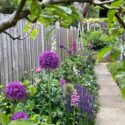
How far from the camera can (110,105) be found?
833 centimetres

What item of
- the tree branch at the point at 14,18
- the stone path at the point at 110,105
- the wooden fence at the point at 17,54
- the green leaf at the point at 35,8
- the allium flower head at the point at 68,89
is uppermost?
the green leaf at the point at 35,8

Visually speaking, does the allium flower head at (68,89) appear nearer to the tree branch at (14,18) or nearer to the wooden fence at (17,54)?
the wooden fence at (17,54)

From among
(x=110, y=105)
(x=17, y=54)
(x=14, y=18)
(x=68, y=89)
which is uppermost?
(x=14, y=18)

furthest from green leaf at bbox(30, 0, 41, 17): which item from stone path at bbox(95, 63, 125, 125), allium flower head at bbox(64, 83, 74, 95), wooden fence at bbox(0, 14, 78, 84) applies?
stone path at bbox(95, 63, 125, 125)

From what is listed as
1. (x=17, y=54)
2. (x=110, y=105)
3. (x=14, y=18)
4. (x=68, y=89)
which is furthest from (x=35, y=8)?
(x=110, y=105)

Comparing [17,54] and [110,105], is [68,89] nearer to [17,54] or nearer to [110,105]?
[17,54]

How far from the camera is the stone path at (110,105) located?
6.86m

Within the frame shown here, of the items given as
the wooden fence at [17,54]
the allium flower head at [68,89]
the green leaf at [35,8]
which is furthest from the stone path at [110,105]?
the green leaf at [35,8]

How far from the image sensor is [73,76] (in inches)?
372

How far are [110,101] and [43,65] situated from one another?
181 inches

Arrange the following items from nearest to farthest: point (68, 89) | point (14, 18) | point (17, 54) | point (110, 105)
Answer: point (14, 18) < point (68, 89) < point (17, 54) < point (110, 105)

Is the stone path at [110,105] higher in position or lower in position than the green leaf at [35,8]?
lower

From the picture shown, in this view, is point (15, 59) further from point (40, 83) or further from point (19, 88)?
point (19, 88)

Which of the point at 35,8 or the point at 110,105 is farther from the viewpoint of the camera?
the point at 110,105
